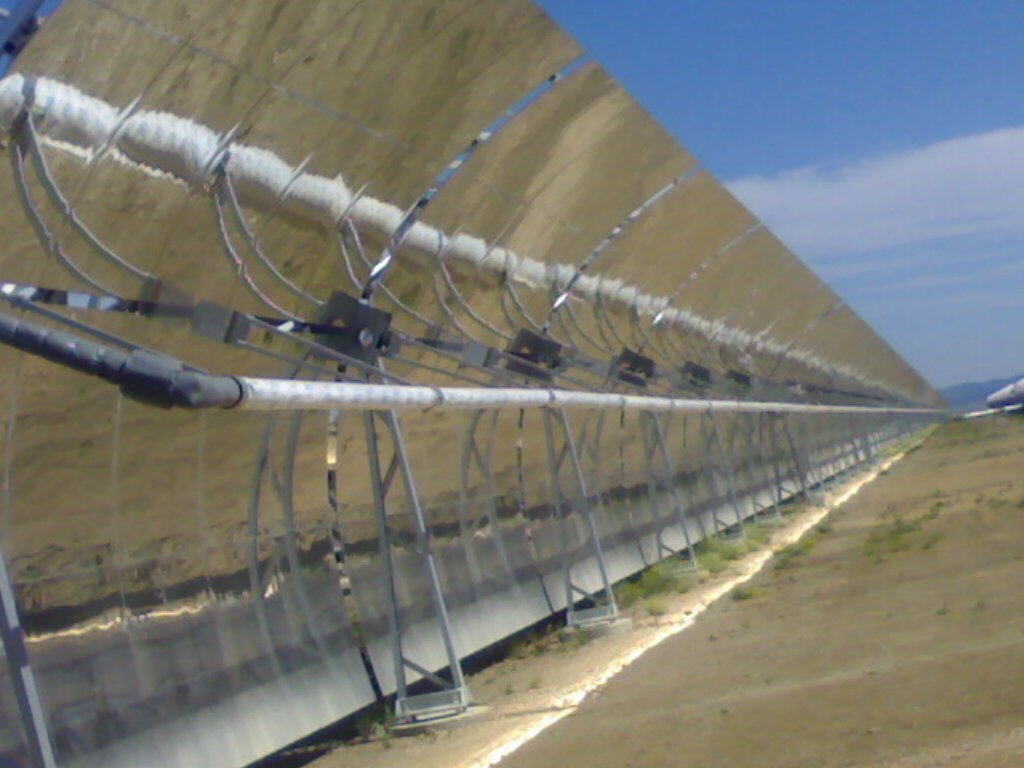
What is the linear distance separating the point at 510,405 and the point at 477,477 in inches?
192

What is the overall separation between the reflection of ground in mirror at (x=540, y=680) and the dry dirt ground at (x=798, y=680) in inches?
1.3

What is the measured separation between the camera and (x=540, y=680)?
12336 millimetres

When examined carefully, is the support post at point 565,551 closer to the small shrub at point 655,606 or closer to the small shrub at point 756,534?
the small shrub at point 655,606

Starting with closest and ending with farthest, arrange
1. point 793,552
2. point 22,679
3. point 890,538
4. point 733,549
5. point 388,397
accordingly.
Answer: point 22,679, point 388,397, point 890,538, point 793,552, point 733,549

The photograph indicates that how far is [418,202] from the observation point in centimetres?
1181

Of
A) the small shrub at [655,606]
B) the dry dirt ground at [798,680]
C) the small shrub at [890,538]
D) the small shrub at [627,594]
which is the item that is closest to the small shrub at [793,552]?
the small shrub at [890,538]

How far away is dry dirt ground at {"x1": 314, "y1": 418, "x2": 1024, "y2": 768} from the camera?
26.6 ft

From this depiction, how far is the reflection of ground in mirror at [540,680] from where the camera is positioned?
9836mm

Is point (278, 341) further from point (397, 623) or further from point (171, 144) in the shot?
point (171, 144)

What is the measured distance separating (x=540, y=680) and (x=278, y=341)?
3401 millimetres

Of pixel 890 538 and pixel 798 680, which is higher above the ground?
pixel 890 538

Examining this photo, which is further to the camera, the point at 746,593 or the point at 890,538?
the point at 890,538

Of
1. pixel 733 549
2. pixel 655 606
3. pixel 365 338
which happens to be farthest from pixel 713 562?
pixel 365 338

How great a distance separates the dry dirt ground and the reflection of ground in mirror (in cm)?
3
